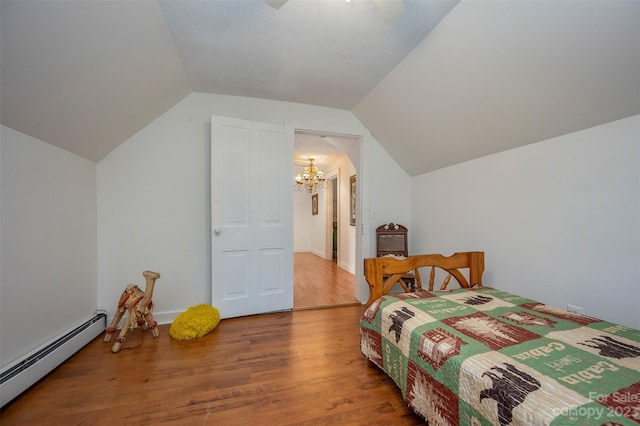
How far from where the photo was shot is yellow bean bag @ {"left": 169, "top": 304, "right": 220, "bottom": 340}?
7.02ft

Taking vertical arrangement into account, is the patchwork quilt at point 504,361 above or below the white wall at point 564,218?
below

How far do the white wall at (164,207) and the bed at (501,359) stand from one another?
6.34ft

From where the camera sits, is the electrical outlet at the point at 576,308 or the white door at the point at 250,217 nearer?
the electrical outlet at the point at 576,308

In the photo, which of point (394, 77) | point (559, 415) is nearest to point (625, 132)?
point (394, 77)

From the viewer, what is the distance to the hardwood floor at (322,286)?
9.98ft

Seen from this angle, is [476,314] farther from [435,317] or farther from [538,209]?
[538,209]

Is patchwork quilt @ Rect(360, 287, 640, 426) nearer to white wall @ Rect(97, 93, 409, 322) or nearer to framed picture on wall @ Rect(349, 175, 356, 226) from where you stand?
white wall @ Rect(97, 93, 409, 322)

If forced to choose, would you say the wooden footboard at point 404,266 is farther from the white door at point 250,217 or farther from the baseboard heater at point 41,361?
the baseboard heater at point 41,361

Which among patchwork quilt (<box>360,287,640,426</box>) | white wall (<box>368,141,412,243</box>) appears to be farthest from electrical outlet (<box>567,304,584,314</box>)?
white wall (<box>368,141,412,243</box>)

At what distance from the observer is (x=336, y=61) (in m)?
2.08

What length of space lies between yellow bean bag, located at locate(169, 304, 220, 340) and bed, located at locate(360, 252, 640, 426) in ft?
4.76

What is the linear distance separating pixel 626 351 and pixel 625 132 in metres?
1.29

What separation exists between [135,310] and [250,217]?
1.28 m

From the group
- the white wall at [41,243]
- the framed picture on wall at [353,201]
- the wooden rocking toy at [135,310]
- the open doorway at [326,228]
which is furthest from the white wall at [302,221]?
the white wall at [41,243]
